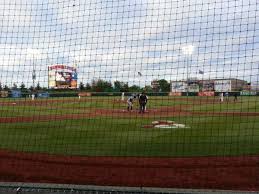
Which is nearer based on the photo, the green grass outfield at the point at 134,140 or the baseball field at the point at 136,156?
the baseball field at the point at 136,156

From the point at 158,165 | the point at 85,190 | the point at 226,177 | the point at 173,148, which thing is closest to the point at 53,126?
A: the point at 173,148

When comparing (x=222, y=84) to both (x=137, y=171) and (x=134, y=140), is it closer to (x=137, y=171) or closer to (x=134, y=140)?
(x=134, y=140)

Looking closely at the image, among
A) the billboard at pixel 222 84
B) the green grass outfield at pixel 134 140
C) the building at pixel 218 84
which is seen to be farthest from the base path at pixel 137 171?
the billboard at pixel 222 84

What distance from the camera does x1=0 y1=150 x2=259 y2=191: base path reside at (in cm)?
820

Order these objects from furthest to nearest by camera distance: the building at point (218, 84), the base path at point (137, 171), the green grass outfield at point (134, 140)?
the building at point (218, 84) < the green grass outfield at point (134, 140) < the base path at point (137, 171)

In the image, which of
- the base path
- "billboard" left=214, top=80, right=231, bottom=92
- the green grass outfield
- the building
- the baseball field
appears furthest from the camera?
"billboard" left=214, top=80, right=231, bottom=92

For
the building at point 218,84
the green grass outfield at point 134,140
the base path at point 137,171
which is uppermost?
the building at point 218,84

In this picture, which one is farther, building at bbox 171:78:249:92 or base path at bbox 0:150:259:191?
building at bbox 171:78:249:92

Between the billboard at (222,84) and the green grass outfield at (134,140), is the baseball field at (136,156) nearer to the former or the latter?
the green grass outfield at (134,140)

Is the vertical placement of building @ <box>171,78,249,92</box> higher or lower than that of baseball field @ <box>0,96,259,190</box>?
higher

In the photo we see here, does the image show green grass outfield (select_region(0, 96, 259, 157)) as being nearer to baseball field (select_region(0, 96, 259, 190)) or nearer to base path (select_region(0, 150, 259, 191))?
baseball field (select_region(0, 96, 259, 190))

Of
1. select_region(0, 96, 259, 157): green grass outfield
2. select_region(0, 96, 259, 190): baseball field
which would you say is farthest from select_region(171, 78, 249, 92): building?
select_region(0, 96, 259, 190): baseball field

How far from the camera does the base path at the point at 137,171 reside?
323 inches

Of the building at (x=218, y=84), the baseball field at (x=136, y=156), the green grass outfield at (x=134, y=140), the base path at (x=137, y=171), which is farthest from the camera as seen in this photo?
the building at (x=218, y=84)
